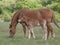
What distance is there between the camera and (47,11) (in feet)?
43.3

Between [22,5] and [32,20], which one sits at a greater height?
[32,20]

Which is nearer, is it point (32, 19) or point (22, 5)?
point (32, 19)

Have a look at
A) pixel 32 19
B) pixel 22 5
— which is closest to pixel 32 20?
pixel 32 19

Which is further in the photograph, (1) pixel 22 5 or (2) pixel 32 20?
(1) pixel 22 5

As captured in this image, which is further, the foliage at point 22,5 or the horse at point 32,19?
the foliage at point 22,5

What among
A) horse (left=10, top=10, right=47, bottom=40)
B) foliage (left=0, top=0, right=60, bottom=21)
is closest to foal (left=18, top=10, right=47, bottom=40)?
horse (left=10, top=10, right=47, bottom=40)

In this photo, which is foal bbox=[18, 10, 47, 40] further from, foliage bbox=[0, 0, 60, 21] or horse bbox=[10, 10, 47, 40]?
foliage bbox=[0, 0, 60, 21]

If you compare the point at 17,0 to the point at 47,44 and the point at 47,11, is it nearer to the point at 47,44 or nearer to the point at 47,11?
the point at 47,11

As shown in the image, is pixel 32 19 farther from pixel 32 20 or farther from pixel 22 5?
pixel 22 5

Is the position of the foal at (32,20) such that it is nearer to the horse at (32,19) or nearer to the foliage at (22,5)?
the horse at (32,19)

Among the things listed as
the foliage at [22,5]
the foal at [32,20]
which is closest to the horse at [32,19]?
the foal at [32,20]

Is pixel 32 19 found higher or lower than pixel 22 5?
higher

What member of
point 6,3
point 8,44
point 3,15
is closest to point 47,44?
A: point 8,44

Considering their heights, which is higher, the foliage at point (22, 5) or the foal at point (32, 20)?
the foal at point (32, 20)
